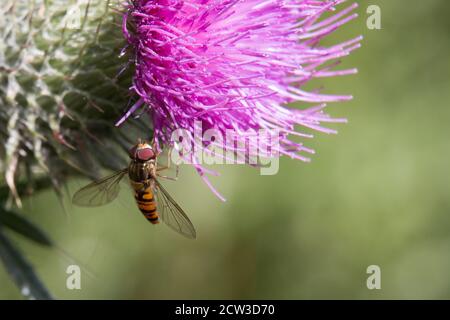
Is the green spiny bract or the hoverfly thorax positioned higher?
the green spiny bract

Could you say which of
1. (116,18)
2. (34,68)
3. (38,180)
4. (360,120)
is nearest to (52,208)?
(38,180)

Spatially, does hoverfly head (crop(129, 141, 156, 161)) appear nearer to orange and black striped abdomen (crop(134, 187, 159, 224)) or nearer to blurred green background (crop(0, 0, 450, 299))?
orange and black striped abdomen (crop(134, 187, 159, 224))

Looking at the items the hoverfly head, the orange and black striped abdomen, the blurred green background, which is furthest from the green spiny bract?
the blurred green background

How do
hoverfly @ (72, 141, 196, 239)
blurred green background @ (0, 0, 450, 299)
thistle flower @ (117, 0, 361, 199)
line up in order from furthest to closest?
1. blurred green background @ (0, 0, 450, 299)
2. hoverfly @ (72, 141, 196, 239)
3. thistle flower @ (117, 0, 361, 199)

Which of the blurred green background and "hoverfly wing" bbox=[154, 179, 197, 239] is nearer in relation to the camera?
"hoverfly wing" bbox=[154, 179, 197, 239]

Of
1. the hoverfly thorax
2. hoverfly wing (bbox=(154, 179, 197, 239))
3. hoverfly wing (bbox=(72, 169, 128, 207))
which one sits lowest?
hoverfly wing (bbox=(154, 179, 197, 239))

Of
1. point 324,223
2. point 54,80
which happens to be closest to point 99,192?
point 54,80
